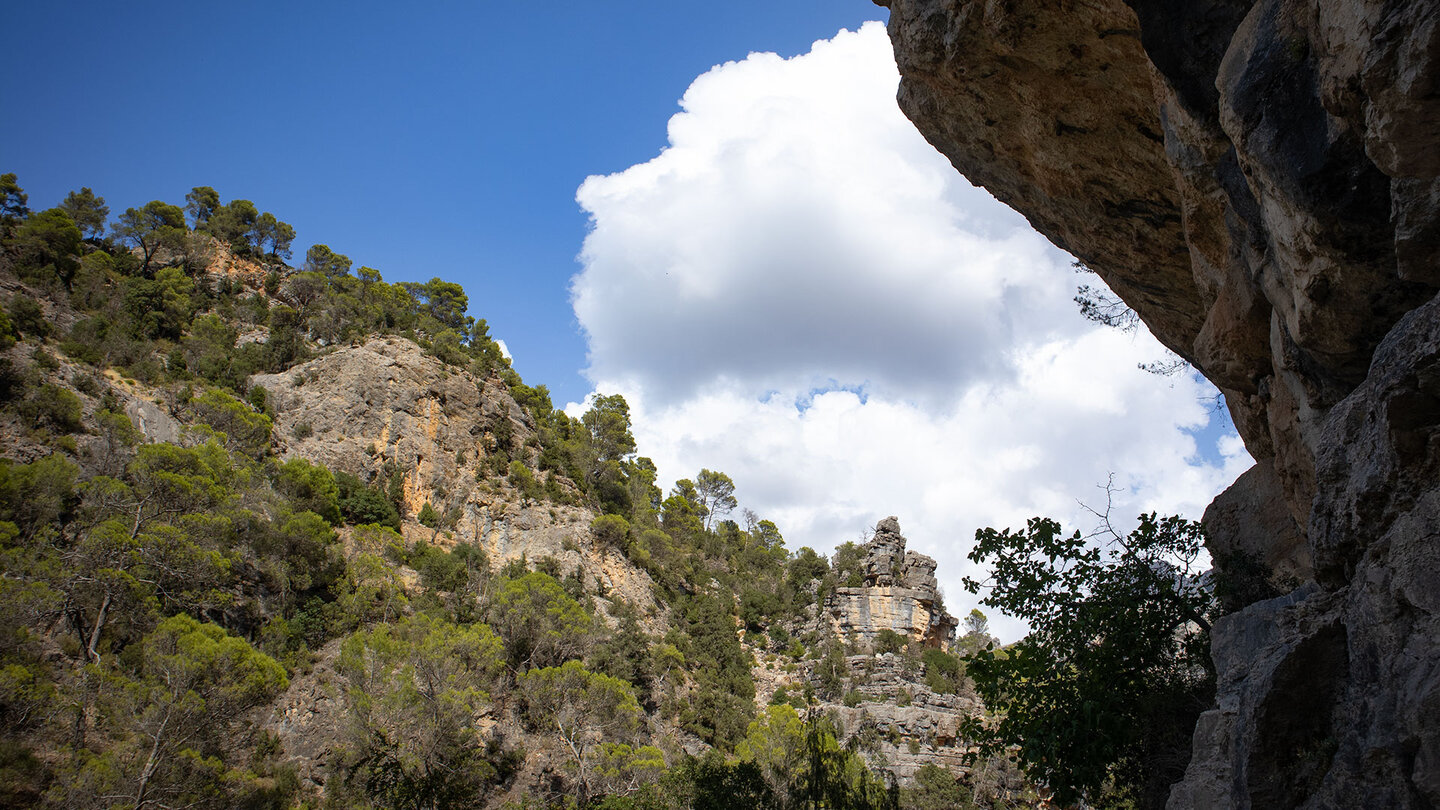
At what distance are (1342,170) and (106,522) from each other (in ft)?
87.4

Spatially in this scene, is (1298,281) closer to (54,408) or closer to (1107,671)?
(1107,671)

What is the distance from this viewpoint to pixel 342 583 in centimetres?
2842

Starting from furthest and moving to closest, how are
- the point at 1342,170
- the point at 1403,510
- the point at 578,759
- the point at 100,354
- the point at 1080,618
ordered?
the point at 100,354, the point at 578,759, the point at 1080,618, the point at 1342,170, the point at 1403,510

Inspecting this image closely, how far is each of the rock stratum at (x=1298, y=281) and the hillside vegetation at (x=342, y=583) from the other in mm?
7073

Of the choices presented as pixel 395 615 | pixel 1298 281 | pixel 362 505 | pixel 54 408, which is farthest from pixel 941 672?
pixel 54 408

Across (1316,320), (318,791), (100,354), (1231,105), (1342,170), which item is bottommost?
(318,791)

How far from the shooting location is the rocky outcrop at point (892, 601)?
4372 cm

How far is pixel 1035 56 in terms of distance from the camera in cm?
771

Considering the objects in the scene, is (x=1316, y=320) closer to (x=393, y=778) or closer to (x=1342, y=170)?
(x=1342, y=170)

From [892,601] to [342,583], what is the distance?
30730 mm

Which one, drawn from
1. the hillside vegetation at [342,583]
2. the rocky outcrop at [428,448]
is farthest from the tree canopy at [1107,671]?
the rocky outcrop at [428,448]

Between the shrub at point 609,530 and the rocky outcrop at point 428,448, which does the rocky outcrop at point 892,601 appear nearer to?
the rocky outcrop at point 428,448

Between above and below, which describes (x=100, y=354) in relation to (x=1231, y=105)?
above

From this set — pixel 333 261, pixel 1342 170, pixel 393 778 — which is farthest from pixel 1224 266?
pixel 333 261
